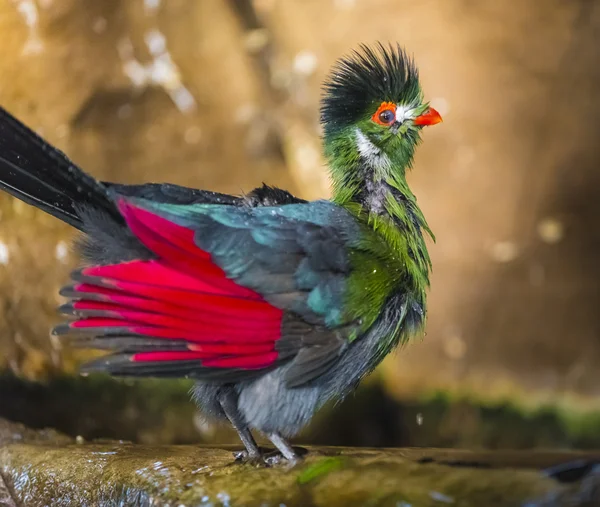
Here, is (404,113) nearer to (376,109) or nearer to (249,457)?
(376,109)

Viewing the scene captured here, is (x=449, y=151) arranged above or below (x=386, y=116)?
above

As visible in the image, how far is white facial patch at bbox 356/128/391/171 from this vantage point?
1.82 metres

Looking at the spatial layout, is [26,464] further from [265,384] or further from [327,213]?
[327,213]

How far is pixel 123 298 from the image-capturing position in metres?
1.41

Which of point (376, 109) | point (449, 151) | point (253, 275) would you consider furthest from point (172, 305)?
point (449, 151)

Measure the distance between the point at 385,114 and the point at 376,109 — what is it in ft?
0.10

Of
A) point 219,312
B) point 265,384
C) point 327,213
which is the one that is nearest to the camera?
point 219,312


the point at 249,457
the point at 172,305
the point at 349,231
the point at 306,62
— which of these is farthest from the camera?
the point at 306,62

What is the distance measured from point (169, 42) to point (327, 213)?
7.49ft

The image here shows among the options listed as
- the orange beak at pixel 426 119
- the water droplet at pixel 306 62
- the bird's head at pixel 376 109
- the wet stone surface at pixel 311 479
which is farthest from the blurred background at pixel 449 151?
the orange beak at pixel 426 119

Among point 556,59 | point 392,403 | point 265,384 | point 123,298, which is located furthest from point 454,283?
point 123,298

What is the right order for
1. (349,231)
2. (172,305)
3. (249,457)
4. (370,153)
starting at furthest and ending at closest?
(370,153) → (249,457) → (349,231) → (172,305)

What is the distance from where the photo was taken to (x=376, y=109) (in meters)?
1.83

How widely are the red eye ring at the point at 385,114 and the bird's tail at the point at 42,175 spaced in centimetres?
82
